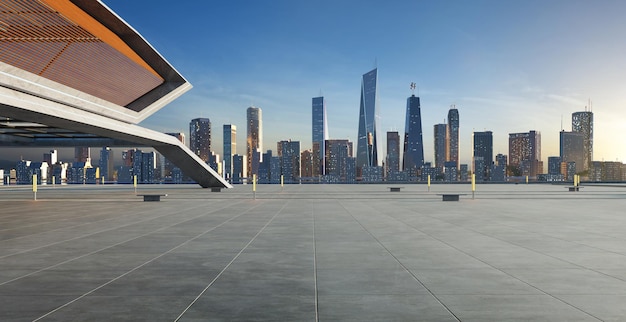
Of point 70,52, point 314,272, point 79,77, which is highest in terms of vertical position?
point 70,52

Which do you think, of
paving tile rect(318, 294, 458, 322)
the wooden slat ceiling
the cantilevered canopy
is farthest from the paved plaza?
the wooden slat ceiling

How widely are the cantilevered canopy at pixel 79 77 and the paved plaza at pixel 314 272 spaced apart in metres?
11.5

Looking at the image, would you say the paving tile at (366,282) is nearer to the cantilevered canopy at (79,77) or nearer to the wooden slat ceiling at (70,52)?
the cantilevered canopy at (79,77)

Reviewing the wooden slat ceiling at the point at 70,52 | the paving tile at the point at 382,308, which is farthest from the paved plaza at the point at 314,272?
the wooden slat ceiling at the point at 70,52

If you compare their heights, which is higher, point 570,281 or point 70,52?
point 70,52

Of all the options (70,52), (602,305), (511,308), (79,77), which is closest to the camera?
(511,308)

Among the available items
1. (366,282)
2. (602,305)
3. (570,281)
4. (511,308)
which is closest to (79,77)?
(366,282)

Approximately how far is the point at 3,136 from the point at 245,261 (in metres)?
46.5

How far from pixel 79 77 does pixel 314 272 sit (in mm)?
33652

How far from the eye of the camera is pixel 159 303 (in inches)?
238

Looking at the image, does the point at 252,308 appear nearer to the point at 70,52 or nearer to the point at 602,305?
the point at 602,305

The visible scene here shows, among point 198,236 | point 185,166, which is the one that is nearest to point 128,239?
point 198,236

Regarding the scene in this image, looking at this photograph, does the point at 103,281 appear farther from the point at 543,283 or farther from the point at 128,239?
the point at 543,283

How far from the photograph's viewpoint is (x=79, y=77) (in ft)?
115
